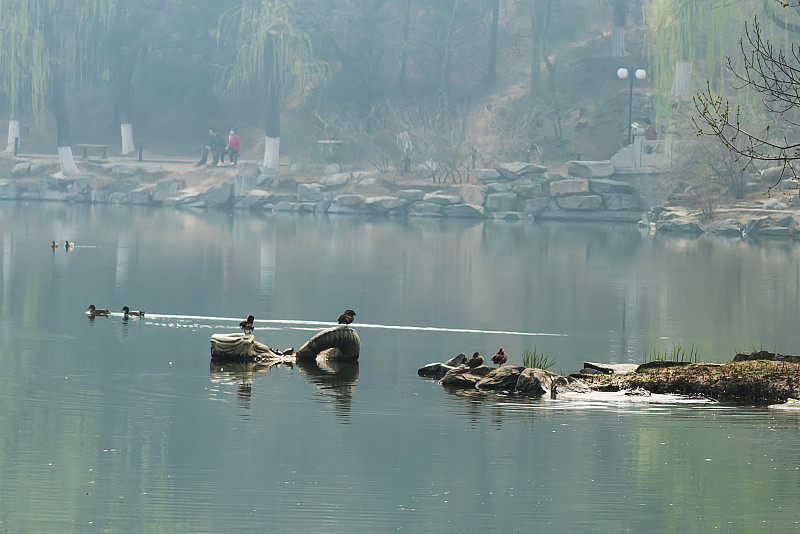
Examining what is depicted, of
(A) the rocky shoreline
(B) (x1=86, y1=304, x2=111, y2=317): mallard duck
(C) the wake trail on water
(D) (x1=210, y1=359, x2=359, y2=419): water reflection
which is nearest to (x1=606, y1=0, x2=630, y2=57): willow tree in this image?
(C) the wake trail on water

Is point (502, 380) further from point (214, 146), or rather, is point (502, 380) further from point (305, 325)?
point (214, 146)

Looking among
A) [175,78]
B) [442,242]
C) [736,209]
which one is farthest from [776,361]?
[175,78]

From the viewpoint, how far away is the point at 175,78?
92.8 m

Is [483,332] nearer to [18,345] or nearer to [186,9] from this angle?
[18,345]

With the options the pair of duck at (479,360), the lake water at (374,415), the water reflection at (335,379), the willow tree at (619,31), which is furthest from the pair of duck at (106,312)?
the willow tree at (619,31)

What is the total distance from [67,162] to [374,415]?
67.3 m

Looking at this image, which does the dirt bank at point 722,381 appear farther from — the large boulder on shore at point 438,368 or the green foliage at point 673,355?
the green foliage at point 673,355

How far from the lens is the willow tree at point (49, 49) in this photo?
275 ft

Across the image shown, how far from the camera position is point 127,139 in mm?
90438

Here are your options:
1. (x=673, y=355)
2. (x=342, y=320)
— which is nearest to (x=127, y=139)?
(x=342, y=320)

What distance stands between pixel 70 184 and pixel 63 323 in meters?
55.6

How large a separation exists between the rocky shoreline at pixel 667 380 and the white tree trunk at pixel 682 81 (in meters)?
52.8

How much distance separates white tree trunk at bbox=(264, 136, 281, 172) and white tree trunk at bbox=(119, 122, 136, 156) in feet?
35.8

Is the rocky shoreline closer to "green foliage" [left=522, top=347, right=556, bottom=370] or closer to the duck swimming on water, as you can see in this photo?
"green foliage" [left=522, top=347, right=556, bottom=370]
